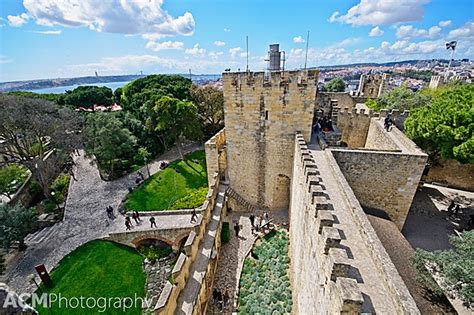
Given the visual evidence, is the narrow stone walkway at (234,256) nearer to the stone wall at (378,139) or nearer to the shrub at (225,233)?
the shrub at (225,233)

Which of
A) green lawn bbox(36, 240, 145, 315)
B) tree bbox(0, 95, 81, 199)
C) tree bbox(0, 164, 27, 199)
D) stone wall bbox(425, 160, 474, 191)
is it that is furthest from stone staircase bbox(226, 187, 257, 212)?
tree bbox(0, 164, 27, 199)

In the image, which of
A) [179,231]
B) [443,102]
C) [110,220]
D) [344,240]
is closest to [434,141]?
[443,102]

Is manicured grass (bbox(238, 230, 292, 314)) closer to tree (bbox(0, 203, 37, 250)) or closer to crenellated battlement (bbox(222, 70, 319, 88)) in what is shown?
crenellated battlement (bbox(222, 70, 319, 88))

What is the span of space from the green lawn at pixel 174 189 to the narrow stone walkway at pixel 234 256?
367 centimetres

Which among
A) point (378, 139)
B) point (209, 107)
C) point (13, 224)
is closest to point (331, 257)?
point (378, 139)

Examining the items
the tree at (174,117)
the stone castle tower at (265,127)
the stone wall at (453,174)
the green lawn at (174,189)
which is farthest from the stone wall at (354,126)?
the tree at (174,117)

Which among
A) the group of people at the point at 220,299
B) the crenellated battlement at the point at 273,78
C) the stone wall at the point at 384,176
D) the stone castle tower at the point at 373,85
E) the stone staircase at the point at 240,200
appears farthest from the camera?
the stone castle tower at the point at 373,85

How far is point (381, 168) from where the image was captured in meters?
10.1

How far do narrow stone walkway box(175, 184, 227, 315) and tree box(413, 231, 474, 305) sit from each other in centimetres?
739

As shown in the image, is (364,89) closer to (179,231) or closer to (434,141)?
(434,141)

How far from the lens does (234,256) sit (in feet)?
39.0

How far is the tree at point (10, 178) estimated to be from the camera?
17.5 metres

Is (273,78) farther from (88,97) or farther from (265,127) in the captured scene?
(88,97)

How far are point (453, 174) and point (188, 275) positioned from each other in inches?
742
